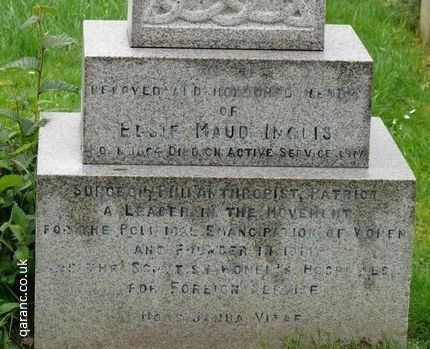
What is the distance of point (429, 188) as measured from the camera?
724 centimetres

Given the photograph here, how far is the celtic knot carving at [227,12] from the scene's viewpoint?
5543mm

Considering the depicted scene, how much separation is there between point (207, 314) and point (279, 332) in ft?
0.98

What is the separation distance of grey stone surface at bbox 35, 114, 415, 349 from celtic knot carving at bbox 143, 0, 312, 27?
578mm

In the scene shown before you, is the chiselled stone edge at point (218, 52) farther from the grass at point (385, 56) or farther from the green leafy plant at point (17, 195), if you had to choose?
the grass at point (385, 56)

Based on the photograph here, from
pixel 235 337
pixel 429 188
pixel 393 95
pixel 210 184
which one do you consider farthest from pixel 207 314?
pixel 393 95

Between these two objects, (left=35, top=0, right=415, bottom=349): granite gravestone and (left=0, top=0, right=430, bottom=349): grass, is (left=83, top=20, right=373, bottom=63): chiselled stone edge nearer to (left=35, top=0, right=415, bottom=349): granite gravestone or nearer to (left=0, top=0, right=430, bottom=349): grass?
(left=35, top=0, right=415, bottom=349): granite gravestone

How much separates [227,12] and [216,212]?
783 millimetres

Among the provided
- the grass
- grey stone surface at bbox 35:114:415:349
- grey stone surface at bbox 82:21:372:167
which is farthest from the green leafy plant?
the grass

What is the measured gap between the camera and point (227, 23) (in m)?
5.59

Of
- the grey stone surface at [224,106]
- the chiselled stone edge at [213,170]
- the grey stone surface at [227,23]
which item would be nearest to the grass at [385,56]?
the chiselled stone edge at [213,170]
